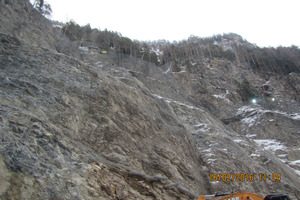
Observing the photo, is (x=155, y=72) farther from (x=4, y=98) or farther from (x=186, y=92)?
(x=4, y=98)

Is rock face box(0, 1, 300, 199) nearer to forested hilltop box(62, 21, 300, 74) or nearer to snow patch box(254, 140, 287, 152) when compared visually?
snow patch box(254, 140, 287, 152)
